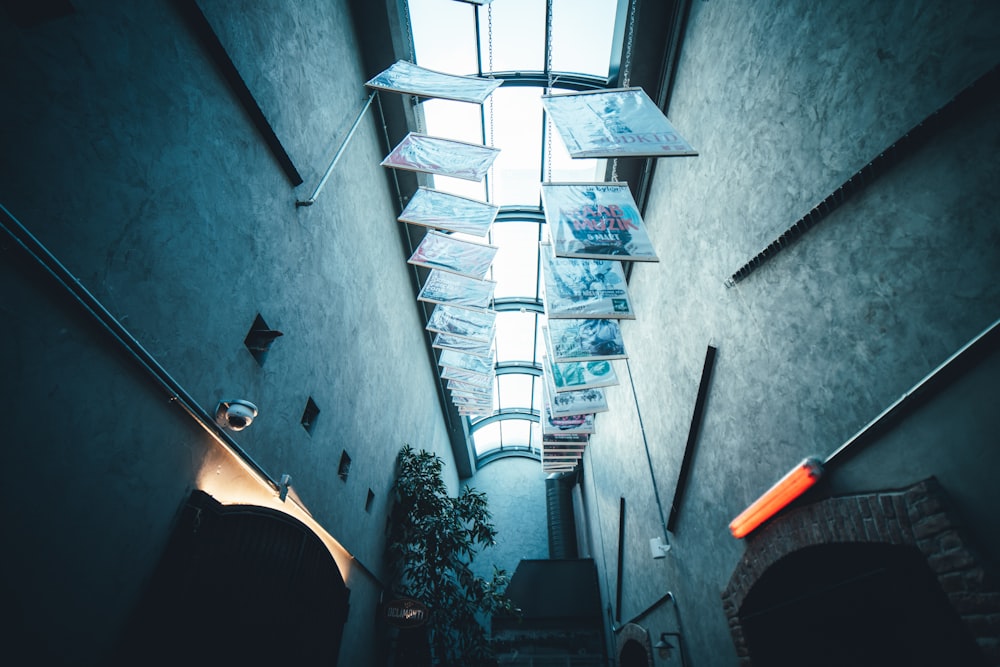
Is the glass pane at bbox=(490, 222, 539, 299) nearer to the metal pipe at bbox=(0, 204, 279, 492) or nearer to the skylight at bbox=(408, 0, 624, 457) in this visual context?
the skylight at bbox=(408, 0, 624, 457)

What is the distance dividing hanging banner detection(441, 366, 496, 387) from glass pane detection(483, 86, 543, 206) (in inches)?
160

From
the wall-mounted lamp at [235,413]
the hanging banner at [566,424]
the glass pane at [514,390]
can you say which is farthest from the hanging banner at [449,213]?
the glass pane at [514,390]

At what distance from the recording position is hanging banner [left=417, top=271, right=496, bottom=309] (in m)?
7.55

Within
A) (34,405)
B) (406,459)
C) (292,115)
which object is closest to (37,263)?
(34,405)

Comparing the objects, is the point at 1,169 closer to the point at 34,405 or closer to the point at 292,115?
the point at 34,405

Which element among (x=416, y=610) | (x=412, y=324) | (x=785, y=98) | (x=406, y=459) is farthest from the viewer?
(x=412, y=324)

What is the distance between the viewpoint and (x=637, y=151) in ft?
13.8

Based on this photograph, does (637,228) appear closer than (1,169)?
No

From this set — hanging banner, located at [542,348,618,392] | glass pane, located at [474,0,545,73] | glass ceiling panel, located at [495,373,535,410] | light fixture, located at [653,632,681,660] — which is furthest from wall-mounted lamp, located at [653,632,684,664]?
glass ceiling panel, located at [495,373,535,410]

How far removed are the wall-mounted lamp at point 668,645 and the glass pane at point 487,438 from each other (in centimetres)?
1392

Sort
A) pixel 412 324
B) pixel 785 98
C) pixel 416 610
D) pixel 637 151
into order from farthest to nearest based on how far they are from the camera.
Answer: pixel 412 324, pixel 416 610, pixel 637 151, pixel 785 98

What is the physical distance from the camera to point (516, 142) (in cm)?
891

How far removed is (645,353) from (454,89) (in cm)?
456

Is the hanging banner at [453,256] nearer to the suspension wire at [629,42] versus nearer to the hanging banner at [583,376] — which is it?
the hanging banner at [583,376]
